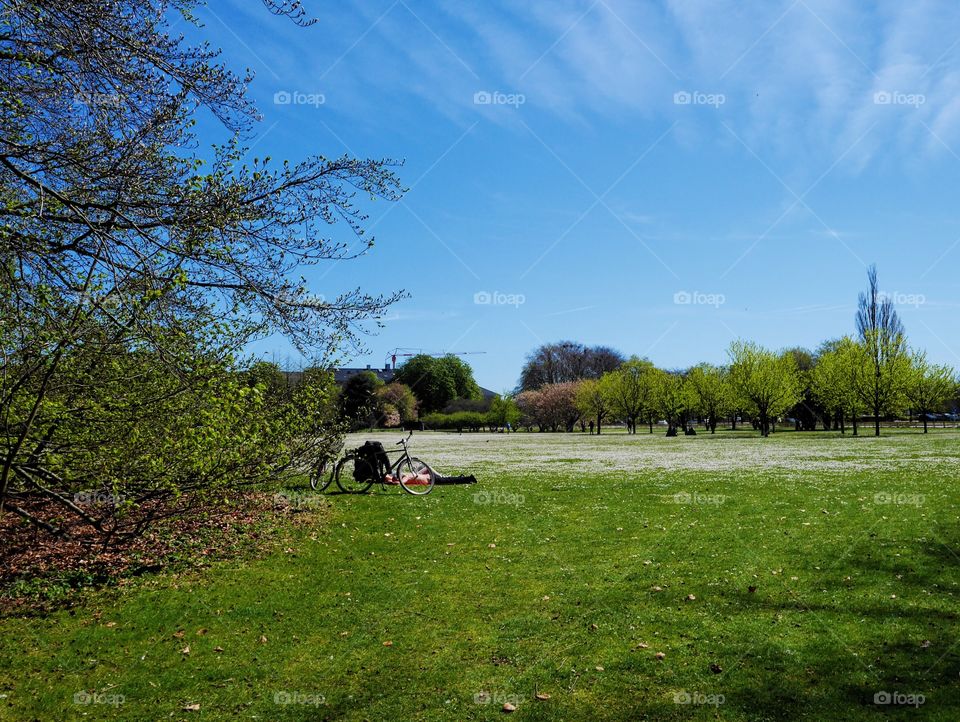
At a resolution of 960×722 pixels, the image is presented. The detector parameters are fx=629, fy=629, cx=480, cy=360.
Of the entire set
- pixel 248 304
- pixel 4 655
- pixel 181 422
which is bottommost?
pixel 4 655

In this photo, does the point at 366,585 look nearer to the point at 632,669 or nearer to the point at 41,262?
the point at 632,669

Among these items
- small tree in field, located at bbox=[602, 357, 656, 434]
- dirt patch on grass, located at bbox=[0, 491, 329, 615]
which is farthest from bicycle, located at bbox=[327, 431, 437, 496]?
small tree in field, located at bbox=[602, 357, 656, 434]

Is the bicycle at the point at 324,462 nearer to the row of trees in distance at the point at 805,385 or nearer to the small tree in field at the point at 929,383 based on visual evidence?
the row of trees in distance at the point at 805,385

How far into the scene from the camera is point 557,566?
11.5m

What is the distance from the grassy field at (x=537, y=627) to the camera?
6758 millimetres

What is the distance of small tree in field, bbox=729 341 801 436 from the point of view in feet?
226

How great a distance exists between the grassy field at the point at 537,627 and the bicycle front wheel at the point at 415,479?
4.48 m

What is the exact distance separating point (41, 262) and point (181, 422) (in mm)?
3343

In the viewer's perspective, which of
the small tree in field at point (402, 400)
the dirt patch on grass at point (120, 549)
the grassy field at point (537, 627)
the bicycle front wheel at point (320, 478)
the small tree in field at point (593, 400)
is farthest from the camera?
the small tree in field at point (402, 400)

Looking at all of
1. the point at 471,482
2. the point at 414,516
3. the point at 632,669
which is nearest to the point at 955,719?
the point at 632,669

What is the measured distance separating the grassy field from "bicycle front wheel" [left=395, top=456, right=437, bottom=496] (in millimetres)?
4481

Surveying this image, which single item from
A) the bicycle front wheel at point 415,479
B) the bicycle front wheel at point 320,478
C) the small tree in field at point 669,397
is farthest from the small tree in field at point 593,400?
the bicycle front wheel at point 415,479

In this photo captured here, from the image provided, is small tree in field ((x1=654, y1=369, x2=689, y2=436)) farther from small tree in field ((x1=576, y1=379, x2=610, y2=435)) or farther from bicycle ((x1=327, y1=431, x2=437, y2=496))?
bicycle ((x1=327, y1=431, x2=437, y2=496))

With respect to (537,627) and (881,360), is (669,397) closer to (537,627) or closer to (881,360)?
(881,360)
